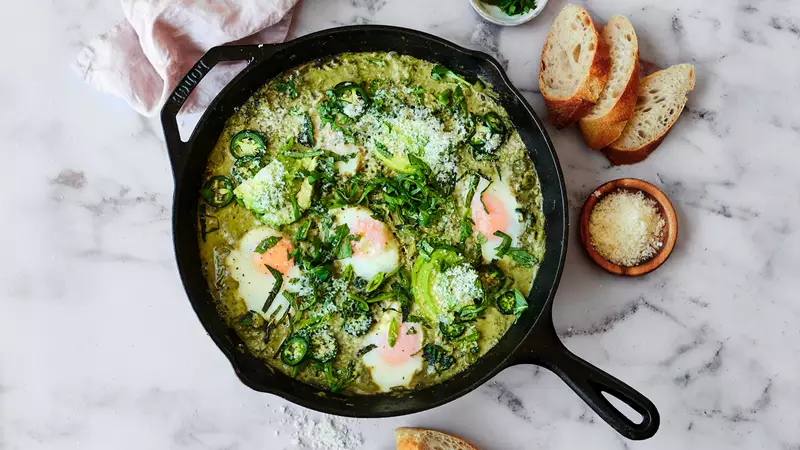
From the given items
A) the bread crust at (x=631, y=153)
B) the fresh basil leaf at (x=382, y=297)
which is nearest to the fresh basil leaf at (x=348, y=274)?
the fresh basil leaf at (x=382, y=297)

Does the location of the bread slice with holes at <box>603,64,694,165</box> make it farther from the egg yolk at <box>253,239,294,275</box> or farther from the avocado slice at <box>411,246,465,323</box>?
the egg yolk at <box>253,239,294,275</box>

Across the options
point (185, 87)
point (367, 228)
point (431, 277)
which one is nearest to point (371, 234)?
point (367, 228)

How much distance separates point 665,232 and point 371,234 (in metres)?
1.36

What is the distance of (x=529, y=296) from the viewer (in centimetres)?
315

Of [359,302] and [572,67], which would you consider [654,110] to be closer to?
[572,67]

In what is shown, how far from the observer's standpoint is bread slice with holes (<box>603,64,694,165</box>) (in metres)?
3.22

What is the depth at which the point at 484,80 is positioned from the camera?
123 inches

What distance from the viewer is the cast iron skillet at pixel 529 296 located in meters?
2.84

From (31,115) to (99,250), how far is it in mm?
734

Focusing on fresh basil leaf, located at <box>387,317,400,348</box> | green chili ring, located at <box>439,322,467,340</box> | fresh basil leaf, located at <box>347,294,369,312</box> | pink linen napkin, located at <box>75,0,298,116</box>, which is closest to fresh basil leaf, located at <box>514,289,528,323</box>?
green chili ring, located at <box>439,322,467,340</box>

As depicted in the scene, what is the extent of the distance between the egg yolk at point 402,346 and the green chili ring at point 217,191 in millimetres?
933

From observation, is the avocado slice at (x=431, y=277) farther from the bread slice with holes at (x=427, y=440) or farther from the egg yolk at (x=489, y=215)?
the bread slice with holes at (x=427, y=440)

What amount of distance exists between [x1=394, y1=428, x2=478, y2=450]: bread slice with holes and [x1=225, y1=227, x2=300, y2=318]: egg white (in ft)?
2.69

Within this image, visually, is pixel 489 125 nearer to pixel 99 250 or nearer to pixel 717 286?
pixel 717 286
